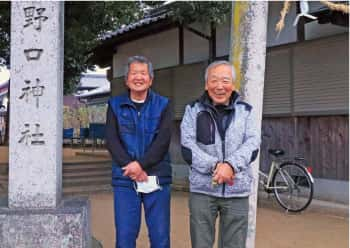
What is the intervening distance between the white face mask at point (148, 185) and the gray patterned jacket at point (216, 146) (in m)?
0.37

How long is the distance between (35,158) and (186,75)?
6.70 meters

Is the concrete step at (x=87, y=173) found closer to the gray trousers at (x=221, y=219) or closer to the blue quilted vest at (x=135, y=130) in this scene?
the blue quilted vest at (x=135, y=130)

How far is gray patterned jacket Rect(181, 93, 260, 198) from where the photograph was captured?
3049 millimetres

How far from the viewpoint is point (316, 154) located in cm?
751

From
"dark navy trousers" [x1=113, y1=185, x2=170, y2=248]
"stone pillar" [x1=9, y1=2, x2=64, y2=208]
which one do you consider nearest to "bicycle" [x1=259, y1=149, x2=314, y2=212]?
"dark navy trousers" [x1=113, y1=185, x2=170, y2=248]

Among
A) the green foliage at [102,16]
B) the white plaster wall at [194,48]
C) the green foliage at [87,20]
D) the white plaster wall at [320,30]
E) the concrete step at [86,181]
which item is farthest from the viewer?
the white plaster wall at [194,48]

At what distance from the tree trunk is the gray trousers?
32cm

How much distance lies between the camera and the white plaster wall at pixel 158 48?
10.7 meters

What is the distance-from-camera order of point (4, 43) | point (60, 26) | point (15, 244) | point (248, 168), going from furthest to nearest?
point (4, 43)
point (60, 26)
point (15, 244)
point (248, 168)

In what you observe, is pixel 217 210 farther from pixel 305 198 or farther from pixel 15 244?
pixel 305 198

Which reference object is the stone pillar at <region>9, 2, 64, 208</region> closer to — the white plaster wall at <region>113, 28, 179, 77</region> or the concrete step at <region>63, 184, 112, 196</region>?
the concrete step at <region>63, 184, 112, 196</region>

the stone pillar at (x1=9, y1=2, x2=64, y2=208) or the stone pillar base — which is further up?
the stone pillar at (x1=9, y1=2, x2=64, y2=208)

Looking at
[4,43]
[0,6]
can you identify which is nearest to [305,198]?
[0,6]

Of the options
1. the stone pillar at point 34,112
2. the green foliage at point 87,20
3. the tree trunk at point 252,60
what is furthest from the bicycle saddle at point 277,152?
the stone pillar at point 34,112
